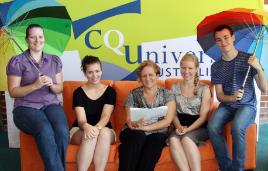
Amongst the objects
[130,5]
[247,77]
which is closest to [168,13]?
[130,5]

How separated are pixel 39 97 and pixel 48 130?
380mm

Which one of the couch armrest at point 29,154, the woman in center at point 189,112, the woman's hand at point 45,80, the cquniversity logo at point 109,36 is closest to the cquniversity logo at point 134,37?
the cquniversity logo at point 109,36

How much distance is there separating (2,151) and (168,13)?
2.29 m

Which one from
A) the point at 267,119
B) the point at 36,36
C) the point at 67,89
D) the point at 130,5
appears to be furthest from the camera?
the point at 267,119

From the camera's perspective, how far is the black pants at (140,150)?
2705 millimetres

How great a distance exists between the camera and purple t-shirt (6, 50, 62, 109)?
298 centimetres

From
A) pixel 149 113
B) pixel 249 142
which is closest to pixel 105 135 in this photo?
pixel 149 113

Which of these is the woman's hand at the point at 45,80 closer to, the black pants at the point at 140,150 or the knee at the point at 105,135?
the knee at the point at 105,135

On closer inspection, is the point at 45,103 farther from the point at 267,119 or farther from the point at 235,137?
the point at 267,119

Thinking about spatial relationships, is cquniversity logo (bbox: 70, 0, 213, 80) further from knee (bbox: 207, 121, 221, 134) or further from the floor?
knee (bbox: 207, 121, 221, 134)

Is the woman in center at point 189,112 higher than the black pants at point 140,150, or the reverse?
the woman in center at point 189,112

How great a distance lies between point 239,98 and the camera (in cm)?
286

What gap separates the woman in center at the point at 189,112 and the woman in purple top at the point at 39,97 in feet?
2.96

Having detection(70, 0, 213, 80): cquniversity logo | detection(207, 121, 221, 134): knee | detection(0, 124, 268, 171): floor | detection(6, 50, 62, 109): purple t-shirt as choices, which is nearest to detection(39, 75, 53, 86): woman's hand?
detection(6, 50, 62, 109): purple t-shirt
